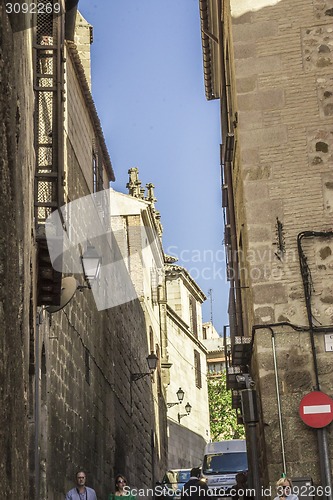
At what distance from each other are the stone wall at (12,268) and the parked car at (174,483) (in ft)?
51.5

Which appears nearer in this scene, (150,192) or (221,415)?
(150,192)

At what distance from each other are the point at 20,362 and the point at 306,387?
18.9 ft

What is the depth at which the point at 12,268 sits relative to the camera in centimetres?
576

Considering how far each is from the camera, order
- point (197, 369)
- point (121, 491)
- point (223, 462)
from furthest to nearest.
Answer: point (197, 369), point (223, 462), point (121, 491)

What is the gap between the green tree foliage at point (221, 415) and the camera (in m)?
51.4

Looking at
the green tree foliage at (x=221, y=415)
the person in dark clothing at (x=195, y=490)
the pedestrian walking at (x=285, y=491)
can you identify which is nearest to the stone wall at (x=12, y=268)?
the pedestrian walking at (x=285, y=491)

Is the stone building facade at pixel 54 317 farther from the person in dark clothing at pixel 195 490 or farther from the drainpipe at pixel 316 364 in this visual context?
the drainpipe at pixel 316 364

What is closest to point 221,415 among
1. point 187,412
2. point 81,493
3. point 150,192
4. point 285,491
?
point 187,412

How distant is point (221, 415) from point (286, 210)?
41.5 meters

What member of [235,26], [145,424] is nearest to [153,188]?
[145,424]

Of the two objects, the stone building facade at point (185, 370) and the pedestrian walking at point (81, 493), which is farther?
the stone building facade at point (185, 370)

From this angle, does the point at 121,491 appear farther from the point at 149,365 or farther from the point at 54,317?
the point at 149,365

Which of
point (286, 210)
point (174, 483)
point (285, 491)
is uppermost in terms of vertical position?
point (286, 210)

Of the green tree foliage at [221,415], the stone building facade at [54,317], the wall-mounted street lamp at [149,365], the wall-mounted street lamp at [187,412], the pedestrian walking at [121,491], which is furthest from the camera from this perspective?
the green tree foliage at [221,415]
